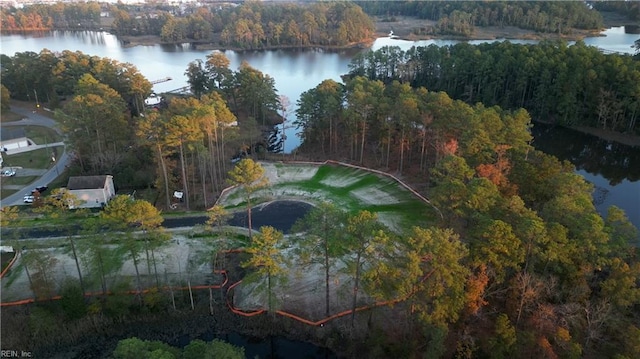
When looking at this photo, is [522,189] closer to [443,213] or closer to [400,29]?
[443,213]

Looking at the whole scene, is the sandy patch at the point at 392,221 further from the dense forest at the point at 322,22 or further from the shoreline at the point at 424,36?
the dense forest at the point at 322,22

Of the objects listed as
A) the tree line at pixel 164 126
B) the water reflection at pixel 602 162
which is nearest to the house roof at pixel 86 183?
the tree line at pixel 164 126

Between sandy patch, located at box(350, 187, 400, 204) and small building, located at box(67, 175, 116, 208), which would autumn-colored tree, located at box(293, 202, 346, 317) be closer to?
A: sandy patch, located at box(350, 187, 400, 204)

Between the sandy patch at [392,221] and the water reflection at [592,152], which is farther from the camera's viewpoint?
the water reflection at [592,152]

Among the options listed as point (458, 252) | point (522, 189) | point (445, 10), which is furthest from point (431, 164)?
point (445, 10)

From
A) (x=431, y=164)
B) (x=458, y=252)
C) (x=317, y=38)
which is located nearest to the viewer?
(x=458, y=252)

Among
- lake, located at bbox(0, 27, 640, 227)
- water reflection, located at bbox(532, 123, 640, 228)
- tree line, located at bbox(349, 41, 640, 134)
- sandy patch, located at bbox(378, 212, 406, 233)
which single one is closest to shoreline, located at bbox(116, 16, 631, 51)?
lake, located at bbox(0, 27, 640, 227)
